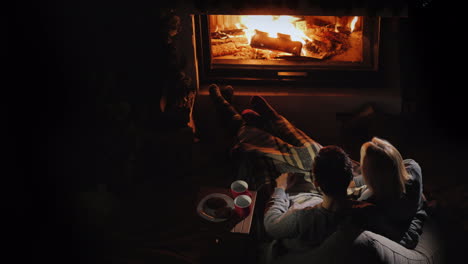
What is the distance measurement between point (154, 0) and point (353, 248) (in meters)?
2.33

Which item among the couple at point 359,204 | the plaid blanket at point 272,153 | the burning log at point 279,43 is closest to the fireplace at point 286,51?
the burning log at point 279,43

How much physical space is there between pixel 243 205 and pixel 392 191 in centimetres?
82

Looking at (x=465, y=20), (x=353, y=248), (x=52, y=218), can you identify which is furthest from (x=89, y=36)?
(x=465, y=20)

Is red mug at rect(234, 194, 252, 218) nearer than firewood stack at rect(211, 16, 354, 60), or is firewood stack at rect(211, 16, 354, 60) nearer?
red mug at rect(234, 194, 252, 218)

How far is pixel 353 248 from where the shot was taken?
66.7 inches

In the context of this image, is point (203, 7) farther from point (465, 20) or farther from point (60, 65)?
point (465, 20)

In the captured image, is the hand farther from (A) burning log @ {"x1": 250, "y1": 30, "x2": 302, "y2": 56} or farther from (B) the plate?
(A) burning log @ {"x1": 250, "y1": 30, "x2": 302, "y2": 56}

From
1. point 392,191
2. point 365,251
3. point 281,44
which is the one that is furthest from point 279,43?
point 365,251

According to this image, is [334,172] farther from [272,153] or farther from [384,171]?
[272,153]

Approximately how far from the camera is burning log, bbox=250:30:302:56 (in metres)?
3.57

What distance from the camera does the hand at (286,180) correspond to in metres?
2.39

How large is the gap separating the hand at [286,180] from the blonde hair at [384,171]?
1.89 ft

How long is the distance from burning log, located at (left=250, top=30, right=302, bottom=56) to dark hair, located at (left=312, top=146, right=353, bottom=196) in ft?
6.19

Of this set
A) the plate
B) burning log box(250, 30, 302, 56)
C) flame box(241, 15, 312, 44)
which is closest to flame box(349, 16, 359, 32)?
flame box(241, 15, 312, 44)
